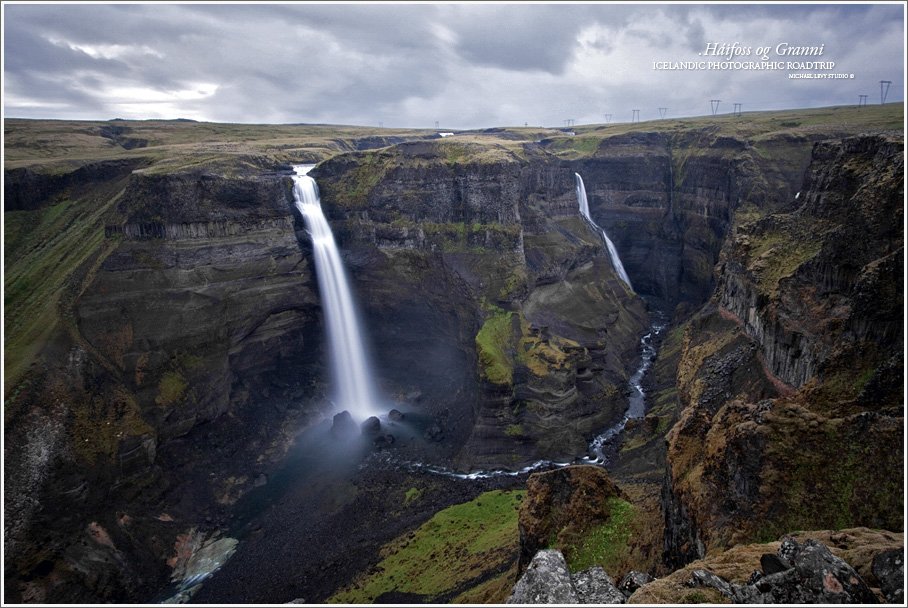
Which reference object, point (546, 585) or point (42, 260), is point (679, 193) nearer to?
point (546, 585)

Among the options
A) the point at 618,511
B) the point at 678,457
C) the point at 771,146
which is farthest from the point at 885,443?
the point at 771,146

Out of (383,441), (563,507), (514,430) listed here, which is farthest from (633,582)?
(383,441)

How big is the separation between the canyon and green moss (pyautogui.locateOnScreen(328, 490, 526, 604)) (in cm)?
82

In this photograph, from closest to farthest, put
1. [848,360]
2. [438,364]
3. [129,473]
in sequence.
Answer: [848,360]
[129,473]
[438,364]

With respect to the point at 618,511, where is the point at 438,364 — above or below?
below

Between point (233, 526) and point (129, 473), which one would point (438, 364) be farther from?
point (129, 473)

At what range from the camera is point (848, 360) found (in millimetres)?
17875

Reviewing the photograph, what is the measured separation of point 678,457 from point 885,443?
7383 millimetres

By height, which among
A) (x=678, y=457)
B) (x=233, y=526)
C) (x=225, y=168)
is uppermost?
(x=225, y=168)

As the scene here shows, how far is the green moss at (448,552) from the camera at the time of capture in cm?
3023

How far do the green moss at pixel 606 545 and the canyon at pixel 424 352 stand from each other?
0.37 m

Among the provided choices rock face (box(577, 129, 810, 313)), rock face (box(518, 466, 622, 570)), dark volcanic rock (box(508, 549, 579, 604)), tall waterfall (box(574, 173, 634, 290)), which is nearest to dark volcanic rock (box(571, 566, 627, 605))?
dark volcanic rock (box(508, 549, 579, 604))

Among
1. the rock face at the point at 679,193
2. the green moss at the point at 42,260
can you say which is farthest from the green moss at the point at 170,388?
the rock face at the point at 679,193

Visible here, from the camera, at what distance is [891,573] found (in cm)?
1076
